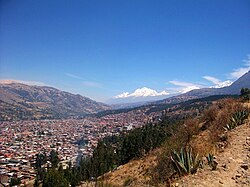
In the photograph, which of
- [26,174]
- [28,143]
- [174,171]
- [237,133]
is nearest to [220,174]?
[174,171]

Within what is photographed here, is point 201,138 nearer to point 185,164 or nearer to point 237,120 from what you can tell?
point 237,120

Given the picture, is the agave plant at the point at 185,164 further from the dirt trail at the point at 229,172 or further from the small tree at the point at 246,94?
the small tree at the point at 246,94

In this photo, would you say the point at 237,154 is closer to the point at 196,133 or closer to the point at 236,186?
the point at 236,186

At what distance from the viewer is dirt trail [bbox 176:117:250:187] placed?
7.36m

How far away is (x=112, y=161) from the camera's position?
4728cm

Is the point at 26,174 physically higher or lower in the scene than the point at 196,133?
lower

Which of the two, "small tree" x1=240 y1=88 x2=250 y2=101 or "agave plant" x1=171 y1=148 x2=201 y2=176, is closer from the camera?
"agave plant" x1=171 y1=148 x2=201 y2=176

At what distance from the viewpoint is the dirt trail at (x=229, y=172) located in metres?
7.36

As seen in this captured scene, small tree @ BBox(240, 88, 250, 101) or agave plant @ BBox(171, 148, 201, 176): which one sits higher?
small tree @ BBox(240, 88, 250, 101)

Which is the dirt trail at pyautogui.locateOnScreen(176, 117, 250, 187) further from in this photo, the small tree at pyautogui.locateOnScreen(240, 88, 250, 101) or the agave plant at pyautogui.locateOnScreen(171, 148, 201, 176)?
the small tree at pyautogui.locateOnScreen(240, 88, 250, 101)

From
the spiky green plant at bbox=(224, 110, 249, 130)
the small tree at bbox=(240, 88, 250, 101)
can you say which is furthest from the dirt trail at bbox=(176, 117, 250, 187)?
the small tree at bbox=(240, 88, 250, 101)

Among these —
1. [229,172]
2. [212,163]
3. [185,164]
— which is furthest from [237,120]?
[185,164]

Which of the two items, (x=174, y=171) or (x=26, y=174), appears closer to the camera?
(x=174, y=171)

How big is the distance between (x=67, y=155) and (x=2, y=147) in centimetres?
2674
